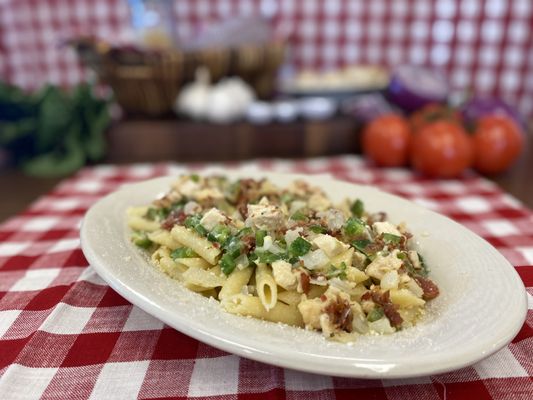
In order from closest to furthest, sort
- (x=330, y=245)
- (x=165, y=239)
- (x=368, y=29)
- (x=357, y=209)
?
(x=330, y=245)
(x=165, y=239)
(x=357, y=209)
(x=368, y=29)

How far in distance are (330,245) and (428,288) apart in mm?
149

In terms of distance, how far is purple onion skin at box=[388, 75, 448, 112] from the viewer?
204cm

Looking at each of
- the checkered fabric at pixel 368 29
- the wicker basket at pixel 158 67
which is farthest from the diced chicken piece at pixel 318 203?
the checkered fabric at pixel 368 29

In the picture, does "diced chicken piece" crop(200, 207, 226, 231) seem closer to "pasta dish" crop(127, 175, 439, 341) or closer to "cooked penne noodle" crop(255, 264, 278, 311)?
"pasta dish" crop(127, 175, 439, 341)

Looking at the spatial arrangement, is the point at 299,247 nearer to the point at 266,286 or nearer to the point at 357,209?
the point at 266,286

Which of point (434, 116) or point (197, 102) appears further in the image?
point (197, 102)

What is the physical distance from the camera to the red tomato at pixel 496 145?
64.6 inches

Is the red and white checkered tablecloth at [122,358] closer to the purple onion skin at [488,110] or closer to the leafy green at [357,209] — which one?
the leafy green at [357,209]

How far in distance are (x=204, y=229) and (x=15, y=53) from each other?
332 cm

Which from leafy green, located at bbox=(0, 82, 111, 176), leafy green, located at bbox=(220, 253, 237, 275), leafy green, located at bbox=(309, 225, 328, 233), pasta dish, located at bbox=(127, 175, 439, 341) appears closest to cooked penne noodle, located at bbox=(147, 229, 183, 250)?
pasta dish, located at bbox=(127, 175, 439, 341)

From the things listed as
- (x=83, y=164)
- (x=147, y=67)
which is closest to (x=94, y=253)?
(x=83, y=164)

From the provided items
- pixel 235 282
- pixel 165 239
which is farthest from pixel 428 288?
pixel 165 239

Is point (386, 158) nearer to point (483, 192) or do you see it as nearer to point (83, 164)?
point (483, 192)

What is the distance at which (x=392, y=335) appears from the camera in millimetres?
608
